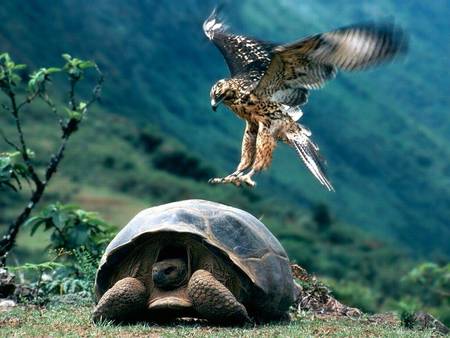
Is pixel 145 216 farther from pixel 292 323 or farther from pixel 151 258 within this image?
pixel 292 323

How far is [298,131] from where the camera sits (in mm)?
9695

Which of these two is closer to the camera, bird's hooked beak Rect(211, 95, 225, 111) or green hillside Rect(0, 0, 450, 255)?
bird's hooked beak Rect(211, 95, 225, 111)

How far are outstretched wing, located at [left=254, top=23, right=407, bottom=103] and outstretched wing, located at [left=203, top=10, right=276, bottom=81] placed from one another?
0.37 ft

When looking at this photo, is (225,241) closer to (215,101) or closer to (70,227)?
(215,101)

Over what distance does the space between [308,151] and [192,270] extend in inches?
74.6

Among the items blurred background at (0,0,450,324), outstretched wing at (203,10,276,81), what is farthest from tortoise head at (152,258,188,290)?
blurred background at (0,0,450,324)

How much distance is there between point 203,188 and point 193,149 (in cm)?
1201

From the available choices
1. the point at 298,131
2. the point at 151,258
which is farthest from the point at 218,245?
the point at 298,131

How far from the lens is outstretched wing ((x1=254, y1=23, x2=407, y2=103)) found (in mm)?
8625

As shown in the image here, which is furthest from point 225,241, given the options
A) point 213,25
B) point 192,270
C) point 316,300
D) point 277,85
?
point 213,25

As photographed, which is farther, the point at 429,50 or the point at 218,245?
the point at 429,50

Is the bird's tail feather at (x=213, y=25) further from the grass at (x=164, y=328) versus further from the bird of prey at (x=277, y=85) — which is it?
the grass at (x=164, y=328)

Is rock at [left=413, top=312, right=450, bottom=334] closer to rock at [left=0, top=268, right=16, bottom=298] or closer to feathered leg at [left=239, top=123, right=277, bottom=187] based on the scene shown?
feathered leg at [left=239, top=123, right=277, bottom=187]

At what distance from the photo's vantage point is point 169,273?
8.05 m
